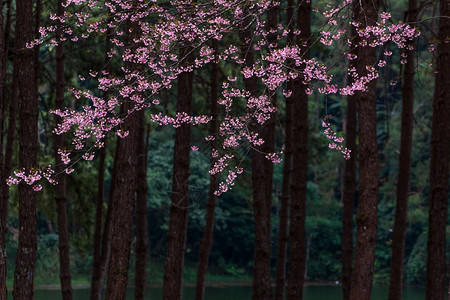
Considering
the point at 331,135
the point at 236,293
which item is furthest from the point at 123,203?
the point at 236,293

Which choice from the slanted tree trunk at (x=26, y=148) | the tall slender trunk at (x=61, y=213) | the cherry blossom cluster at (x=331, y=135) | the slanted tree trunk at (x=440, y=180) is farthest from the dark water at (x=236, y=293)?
the cherry blossom cluster at (x=331, y=135)

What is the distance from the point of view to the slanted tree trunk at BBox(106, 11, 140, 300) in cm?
912

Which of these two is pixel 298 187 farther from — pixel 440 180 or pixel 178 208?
pixel 440 180

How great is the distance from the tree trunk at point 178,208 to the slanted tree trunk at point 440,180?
3671 mm

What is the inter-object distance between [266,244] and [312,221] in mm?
35601

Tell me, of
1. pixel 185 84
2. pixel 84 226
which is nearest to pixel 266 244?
pixel 185 84

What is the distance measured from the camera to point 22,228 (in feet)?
29.9

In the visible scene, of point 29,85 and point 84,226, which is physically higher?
point 29,85

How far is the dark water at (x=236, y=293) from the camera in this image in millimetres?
36625

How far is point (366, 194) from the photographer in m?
7.78

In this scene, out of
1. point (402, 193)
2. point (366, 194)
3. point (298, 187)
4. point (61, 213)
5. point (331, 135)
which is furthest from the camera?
point (61, 213)

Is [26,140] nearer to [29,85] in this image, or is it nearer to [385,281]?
[29,85]

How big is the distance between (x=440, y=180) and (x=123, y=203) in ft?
14.4

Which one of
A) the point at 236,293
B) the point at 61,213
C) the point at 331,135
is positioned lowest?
the point at 236,293
